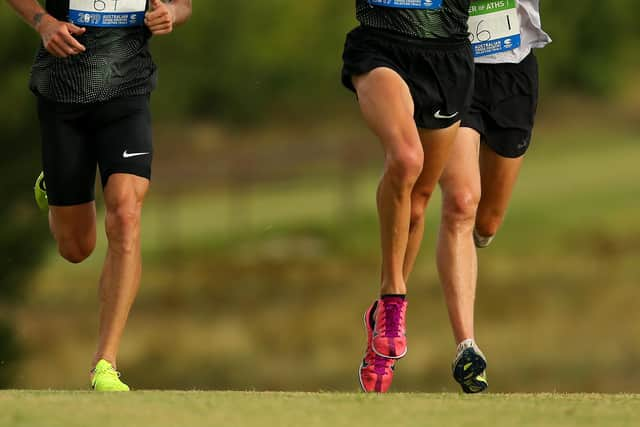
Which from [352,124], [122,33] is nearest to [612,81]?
[352,124]

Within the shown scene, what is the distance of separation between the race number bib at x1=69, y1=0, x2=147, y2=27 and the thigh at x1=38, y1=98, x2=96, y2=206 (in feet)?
1.43

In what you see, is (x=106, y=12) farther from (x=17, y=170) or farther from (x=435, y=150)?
(x=17, y=170)

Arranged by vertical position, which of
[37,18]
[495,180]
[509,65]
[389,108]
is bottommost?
[495,180]

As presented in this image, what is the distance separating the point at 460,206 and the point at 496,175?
2.50ft

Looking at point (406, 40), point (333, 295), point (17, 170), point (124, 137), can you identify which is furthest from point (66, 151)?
point (333, 295)

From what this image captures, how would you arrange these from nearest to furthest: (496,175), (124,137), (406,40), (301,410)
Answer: (301,410)
(406,40)
(124,137)
(496,175)

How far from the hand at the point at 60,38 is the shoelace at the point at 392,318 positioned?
1859mm

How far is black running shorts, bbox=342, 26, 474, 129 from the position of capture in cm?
817

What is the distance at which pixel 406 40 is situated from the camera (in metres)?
8.16

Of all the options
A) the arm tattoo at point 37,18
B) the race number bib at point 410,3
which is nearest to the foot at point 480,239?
the race number bib at point 410,3

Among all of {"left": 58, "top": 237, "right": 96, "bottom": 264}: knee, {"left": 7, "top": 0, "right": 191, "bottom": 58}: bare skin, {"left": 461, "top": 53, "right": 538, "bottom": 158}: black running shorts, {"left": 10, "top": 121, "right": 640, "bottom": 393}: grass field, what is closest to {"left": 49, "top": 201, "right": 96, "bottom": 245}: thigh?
{"left": 58, "top": 237, "right": 96, "bottom": 264}: knee

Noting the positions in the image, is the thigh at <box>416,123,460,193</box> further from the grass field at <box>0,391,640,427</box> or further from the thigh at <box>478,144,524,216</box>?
the grass field at <box>0,391,640,427</box>

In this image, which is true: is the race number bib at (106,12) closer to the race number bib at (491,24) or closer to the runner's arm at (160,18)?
the runner's arm at (160,18)

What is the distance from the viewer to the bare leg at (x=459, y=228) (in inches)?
335
